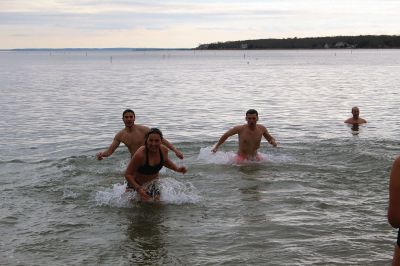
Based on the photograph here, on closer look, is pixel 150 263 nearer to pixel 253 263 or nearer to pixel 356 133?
pixel 253 263

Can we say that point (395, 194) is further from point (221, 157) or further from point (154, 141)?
point (221, 157)

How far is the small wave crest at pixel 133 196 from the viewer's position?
31.2 feet

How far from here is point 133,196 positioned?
954 cm

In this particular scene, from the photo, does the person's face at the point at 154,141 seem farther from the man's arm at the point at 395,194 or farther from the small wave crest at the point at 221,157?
the man's arm at the point at 395,194

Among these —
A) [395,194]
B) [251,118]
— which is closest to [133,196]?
[251,118]

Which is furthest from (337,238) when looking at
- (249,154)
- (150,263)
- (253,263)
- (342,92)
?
(342,92)

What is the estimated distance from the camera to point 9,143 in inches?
651

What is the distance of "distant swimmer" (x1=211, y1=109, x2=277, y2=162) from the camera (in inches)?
490

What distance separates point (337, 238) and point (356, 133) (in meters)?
10.3

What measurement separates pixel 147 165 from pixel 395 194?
5566 millimetres

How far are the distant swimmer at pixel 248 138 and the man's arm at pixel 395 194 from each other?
27.0 ft

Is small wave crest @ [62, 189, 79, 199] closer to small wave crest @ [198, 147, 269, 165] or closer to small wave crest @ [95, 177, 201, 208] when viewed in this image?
small wave crest @ [95, 177, 201, 208]

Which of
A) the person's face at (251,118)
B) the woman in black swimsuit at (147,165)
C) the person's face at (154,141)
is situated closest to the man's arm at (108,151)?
the woman in black swimsuit at (147,165)

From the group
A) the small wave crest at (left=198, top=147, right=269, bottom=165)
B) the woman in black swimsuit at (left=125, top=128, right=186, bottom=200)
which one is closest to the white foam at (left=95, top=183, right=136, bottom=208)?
the woman in black swimsuit at (left=125, top=128, right=186, bottom=200)
